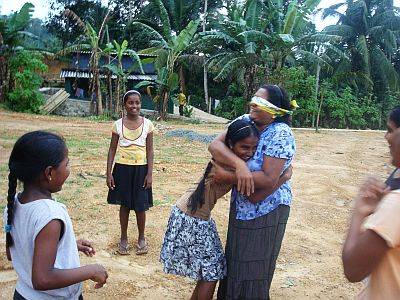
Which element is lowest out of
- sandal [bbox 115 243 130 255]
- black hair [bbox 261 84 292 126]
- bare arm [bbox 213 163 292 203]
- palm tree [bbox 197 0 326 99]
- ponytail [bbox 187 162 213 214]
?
sandal [bbox 115 243 130 255]

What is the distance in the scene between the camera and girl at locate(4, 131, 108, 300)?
1.48 meters

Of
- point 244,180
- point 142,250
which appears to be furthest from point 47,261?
point 142,250

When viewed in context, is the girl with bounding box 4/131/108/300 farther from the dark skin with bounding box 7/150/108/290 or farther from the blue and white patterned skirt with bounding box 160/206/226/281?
the blue and white patterned skirt with bounding box 160/206/226/281

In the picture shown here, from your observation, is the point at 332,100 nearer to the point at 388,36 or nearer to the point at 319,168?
the point at 388,36

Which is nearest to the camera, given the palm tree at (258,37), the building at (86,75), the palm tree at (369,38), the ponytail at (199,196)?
the ponytail at (199,196)

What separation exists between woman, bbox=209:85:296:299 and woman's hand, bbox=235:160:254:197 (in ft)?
0.17

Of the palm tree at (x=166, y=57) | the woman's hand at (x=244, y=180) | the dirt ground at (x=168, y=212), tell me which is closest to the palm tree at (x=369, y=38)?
the palm tree at (x=166, y=57)

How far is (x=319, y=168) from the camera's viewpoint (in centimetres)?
878

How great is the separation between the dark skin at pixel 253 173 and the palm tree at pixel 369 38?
20956mm

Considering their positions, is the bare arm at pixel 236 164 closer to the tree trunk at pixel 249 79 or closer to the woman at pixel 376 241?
the woman at pixel 376 241

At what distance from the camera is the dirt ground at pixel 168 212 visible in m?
3.42

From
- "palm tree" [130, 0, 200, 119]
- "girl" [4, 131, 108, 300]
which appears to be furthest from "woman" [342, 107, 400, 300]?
"palm tree" [130, 0, 200, 119]

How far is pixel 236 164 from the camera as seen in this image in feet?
7.20

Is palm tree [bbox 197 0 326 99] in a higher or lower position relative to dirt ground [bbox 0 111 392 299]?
higher
